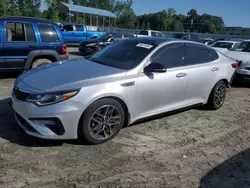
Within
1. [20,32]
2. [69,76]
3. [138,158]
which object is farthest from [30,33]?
[138,158]

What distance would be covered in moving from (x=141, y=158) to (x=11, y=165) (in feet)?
5.59

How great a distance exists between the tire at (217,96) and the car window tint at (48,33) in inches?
183

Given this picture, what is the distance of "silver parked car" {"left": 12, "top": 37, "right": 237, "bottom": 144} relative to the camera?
12.2 ft

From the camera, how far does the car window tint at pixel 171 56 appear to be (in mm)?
4789

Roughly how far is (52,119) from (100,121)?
717mm

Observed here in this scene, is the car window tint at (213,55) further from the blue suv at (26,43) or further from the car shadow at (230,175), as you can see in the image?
the blue suv at (26,43)

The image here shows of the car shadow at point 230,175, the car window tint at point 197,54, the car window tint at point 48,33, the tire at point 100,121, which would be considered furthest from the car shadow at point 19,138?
the car window tint at point 48,33

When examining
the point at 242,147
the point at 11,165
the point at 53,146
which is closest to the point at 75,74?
the point at 53,146

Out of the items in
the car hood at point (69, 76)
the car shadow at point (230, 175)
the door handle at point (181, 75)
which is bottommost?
the car shadow at point (230, 175)

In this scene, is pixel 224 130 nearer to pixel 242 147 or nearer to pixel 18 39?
pixel 242 147

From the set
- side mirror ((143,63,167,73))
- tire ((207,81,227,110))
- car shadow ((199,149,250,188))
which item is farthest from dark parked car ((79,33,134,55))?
car shadow ((199,149,250,188))

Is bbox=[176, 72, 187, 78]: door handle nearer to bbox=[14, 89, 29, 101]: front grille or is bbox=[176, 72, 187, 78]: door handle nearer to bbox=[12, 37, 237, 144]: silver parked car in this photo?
bbox=[12, 37, 237, 144]: silver parked car

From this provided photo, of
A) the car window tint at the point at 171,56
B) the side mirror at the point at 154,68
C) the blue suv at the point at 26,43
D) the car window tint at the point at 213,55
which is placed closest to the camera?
the side mirror at the point at 154,68

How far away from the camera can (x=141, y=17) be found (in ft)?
310
